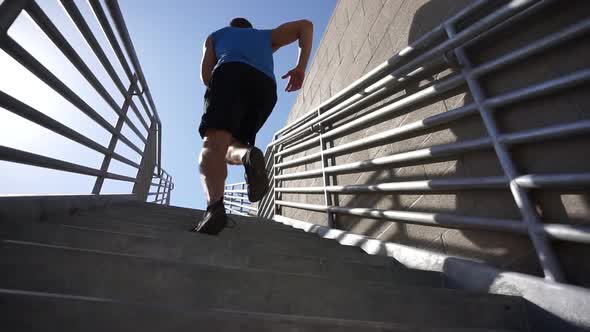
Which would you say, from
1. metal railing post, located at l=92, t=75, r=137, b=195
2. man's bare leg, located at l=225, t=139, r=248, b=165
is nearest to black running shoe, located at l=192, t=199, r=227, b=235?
man's bare leg, located at l=225, t=139, r=248, b=165

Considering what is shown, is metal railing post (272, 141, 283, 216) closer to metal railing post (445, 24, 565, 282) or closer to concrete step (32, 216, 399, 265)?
concrete step (32, 216, 399, 265)

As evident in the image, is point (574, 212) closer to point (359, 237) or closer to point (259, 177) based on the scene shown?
point (359, 237)

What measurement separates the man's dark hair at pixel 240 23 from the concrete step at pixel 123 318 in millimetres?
1590

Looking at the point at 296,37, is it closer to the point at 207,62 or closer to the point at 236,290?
the point at 207,62

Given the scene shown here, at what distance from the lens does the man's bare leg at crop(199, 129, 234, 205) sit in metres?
1.15

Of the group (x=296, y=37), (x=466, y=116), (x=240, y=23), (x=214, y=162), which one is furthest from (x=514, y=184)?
(x=240, y=23)

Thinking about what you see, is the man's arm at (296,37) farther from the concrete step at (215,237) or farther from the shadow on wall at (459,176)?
the concrete step at (215,237)

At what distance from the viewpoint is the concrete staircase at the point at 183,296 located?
390 millimetres

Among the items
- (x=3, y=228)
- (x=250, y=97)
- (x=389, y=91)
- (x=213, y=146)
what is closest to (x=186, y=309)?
(x=3, y=228)

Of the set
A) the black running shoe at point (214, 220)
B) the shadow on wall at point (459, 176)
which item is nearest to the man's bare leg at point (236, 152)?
the black running shoe at point (214, 220)

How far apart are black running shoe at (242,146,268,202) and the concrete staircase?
0.47m

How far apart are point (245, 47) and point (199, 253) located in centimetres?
100

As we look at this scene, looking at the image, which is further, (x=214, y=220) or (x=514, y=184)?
(x=214, y=220)

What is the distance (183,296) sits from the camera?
0.53 m
